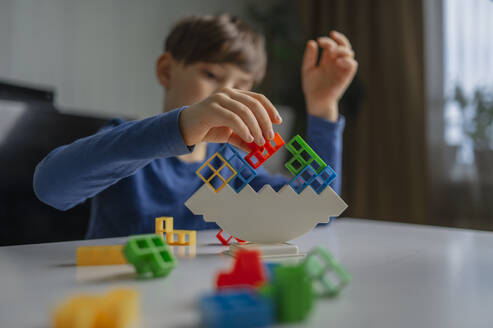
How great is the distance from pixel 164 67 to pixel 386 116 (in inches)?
68.5

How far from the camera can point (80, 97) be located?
7.11ft

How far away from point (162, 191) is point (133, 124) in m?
0.38

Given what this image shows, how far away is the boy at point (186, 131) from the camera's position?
0.48 meters

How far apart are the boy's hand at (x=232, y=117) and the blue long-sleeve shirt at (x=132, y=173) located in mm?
16

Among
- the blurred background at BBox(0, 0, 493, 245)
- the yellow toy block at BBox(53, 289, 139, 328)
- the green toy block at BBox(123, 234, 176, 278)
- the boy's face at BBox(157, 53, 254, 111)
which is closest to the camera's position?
the yellow toy block at BBox(53, 289, 139, 328)

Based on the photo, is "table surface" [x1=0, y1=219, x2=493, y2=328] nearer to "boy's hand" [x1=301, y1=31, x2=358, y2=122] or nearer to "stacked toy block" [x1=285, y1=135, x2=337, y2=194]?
"stacked toy block" [x1=285, y1=135, x2=337, y2=194]

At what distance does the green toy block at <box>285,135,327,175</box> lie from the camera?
0.46 meters

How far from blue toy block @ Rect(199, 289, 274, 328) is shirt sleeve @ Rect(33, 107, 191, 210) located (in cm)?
25

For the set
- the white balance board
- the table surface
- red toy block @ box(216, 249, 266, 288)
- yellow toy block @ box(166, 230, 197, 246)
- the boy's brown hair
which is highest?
the boy's brown hair

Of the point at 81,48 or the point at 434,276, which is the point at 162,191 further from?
the point at 81,48

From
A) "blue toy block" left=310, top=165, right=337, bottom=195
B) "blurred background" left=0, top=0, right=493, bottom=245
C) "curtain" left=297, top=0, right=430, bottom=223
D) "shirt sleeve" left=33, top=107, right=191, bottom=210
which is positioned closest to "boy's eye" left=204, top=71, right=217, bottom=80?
"shirt sleeve" left=33, top=107, right=191, bottom=210

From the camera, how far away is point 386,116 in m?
2.38

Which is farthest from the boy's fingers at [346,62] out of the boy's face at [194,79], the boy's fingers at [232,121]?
the boy's fingers at [232,121]

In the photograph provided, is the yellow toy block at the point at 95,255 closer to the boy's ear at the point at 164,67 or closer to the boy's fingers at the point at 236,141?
the boy's fingers at the point at 236,141
